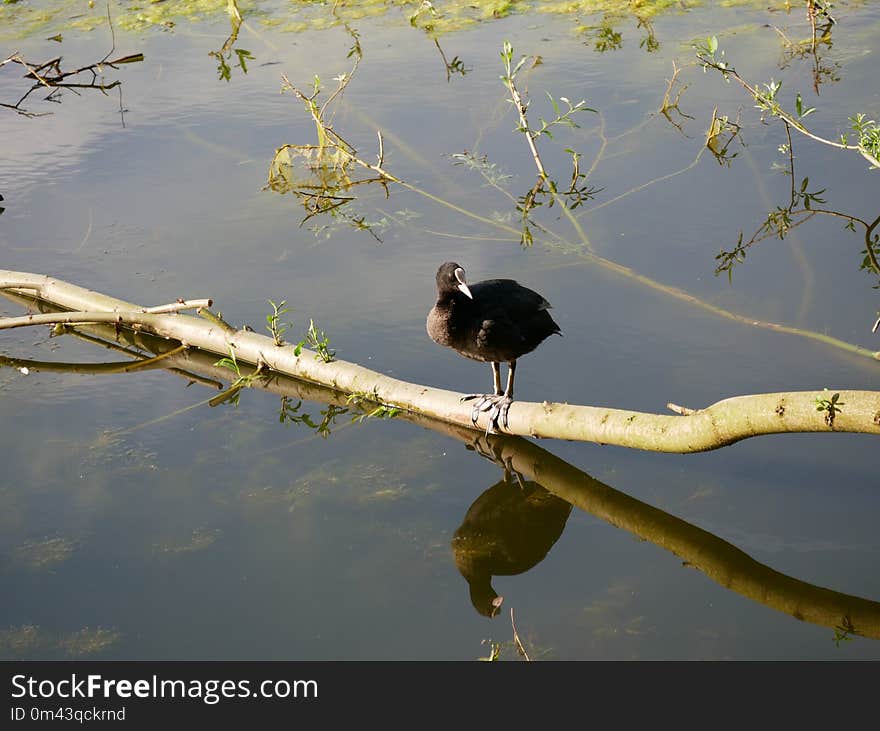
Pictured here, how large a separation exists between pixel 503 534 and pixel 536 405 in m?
0.61

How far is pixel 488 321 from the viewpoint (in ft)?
15.7

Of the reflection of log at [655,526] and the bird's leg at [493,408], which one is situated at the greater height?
the bird's leg at [493,408]

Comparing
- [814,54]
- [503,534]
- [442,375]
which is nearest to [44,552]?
[503,534]

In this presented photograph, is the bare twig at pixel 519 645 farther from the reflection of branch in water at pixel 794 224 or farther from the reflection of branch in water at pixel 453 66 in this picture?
the reflection of branch in water at pixel 453 66

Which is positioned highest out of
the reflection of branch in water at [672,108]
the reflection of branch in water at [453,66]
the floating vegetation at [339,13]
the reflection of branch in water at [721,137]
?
the floating vegetation at [339,13]

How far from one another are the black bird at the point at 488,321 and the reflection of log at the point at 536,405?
22cm

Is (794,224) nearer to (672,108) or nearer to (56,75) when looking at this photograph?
(672,108)

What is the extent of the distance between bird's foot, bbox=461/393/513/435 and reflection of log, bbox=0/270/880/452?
4cm

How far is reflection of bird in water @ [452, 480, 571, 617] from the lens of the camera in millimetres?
4387

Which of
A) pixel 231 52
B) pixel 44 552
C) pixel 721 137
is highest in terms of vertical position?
Answer: pixel 231 52

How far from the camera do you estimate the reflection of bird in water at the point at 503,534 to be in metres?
4.39

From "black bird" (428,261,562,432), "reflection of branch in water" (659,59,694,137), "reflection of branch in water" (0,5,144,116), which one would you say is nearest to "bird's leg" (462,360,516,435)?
"black bird" (428,261,562,432)

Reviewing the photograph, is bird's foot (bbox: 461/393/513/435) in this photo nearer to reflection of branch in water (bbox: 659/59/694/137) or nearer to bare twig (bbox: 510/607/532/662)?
bare twig (bbox: 510/607/532/662)

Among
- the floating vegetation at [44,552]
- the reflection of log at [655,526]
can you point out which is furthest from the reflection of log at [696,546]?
the floating vegetation at [44,552]
